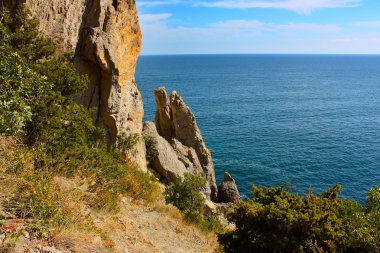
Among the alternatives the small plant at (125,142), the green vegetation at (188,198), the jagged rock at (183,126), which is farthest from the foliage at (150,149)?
the green vegetation at (188,198)

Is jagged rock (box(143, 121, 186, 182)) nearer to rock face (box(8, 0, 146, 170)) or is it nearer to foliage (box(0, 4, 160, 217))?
rock face (box(8, 0, 146, 170))

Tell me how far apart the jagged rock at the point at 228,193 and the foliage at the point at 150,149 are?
13.9 m

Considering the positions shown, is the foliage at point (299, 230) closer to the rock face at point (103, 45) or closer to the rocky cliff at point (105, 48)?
the rocky cliff at point (105, 48)

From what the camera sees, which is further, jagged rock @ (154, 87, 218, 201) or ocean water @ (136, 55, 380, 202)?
ocean water @ (136, 55, 380, 202)

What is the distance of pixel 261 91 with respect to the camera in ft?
440

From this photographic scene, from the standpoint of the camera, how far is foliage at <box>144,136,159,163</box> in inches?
1479

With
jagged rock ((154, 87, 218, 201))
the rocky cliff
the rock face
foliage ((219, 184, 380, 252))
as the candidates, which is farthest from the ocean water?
foliage ((219, 184, 380, 252))

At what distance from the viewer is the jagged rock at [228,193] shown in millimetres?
45975

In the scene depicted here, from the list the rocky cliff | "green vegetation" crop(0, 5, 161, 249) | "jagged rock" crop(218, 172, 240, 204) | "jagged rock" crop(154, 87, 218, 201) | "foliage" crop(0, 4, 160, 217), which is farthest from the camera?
"jagged rock" crop(154, 87, 218, 201)

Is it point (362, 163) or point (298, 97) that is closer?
point (362, 163)

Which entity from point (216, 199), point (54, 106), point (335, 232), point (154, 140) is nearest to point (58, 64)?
point (54, 106)

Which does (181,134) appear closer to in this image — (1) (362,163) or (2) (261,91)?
(1) (362,163)

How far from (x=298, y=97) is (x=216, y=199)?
8469 centimetres

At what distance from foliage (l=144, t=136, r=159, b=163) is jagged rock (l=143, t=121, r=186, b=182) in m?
0.33
